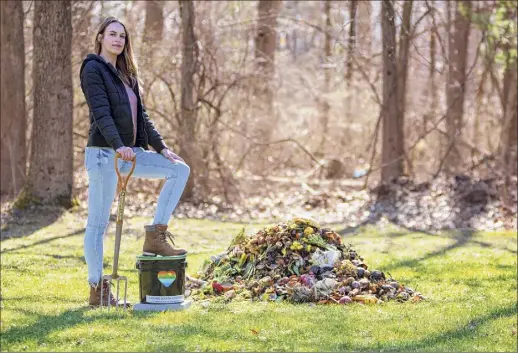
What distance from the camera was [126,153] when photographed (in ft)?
21.4

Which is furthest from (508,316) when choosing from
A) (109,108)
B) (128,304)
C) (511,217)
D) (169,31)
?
(169,31)

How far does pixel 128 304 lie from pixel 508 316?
111 inches

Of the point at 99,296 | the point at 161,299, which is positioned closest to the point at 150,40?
the point at 99,296

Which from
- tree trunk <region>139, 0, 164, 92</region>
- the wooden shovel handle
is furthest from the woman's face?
tree trunk <region>139, 0, 164, 92</region>

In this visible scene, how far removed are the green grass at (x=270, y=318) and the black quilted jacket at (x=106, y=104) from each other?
122cm

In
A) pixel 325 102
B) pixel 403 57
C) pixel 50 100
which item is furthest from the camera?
pixel 325 102

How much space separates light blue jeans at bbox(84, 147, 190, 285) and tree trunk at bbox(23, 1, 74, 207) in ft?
25.0

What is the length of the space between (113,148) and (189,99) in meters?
10.0

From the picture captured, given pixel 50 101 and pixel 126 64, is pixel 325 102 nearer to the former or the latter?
pixel 50 101

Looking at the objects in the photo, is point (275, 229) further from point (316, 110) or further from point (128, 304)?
point (316, 110)

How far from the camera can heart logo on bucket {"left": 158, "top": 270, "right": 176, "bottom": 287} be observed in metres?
6.77

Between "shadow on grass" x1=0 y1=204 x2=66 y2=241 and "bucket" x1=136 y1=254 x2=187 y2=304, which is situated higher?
"bucket" x1=136 y1=254 x2=187 y2=304

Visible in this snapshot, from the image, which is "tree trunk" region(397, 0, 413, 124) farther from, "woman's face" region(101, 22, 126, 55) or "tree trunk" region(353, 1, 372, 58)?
"woman's face" region(101, 22, 126, 55)

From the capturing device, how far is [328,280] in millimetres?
7684
